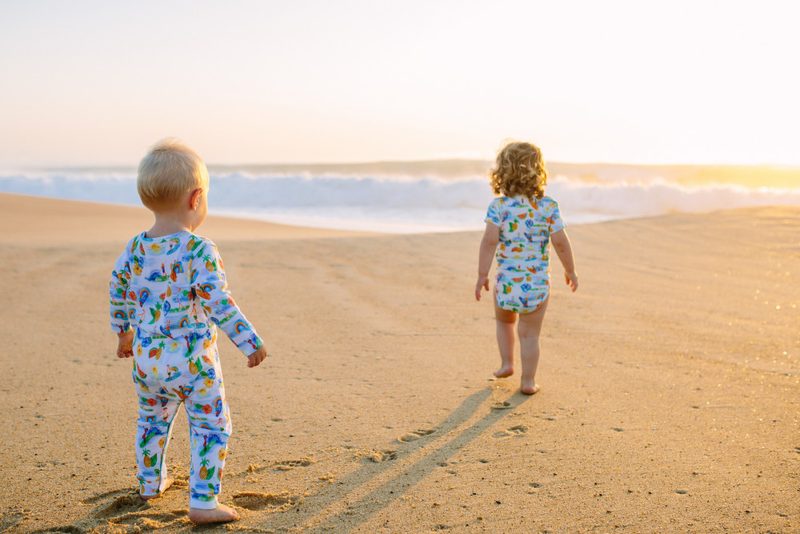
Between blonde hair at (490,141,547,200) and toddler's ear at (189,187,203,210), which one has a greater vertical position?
blonde hair at (490,141,547,200)

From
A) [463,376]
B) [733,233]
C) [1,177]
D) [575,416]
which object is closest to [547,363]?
[463,376]

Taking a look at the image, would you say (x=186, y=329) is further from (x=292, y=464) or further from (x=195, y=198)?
(x=292, y=464)

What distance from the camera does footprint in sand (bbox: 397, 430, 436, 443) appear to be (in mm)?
2863

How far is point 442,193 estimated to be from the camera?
79.2ft

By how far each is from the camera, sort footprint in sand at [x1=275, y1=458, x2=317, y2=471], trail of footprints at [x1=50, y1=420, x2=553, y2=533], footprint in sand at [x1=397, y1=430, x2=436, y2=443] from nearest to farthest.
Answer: trail of footprints at [x1=50, y1=420, x2=553, y2=533]
footprint in sand at [x1=275, y1=458, x2=317, y2=471]
footprint in sand at [x1=397, y1=430, x2=436, y2=443]

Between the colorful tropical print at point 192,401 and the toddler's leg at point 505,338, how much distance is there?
1.95 metres

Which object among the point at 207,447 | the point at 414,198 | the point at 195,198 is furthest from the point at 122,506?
the point at 414,198

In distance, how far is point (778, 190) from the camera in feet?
70.9

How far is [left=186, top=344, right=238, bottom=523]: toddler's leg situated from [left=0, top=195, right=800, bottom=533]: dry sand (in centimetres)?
11

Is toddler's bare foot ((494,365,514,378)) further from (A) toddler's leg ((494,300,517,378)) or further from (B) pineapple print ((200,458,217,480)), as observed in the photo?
(B) pineapple print ((200,458,217,480))

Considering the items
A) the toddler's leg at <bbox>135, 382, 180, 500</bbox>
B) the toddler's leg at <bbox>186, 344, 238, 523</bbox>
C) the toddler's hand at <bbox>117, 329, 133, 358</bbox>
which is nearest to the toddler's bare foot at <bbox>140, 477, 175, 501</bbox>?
the toddler's leg at <bbox>135, 382, 180, 500</bbox>

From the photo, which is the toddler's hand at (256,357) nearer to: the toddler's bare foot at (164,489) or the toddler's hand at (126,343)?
the toddler's hand at (126,343)

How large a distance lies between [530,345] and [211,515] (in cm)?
206

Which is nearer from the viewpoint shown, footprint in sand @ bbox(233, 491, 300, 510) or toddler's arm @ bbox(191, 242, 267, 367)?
toddler's arm @ bbox(191, 242, 267, 367)
